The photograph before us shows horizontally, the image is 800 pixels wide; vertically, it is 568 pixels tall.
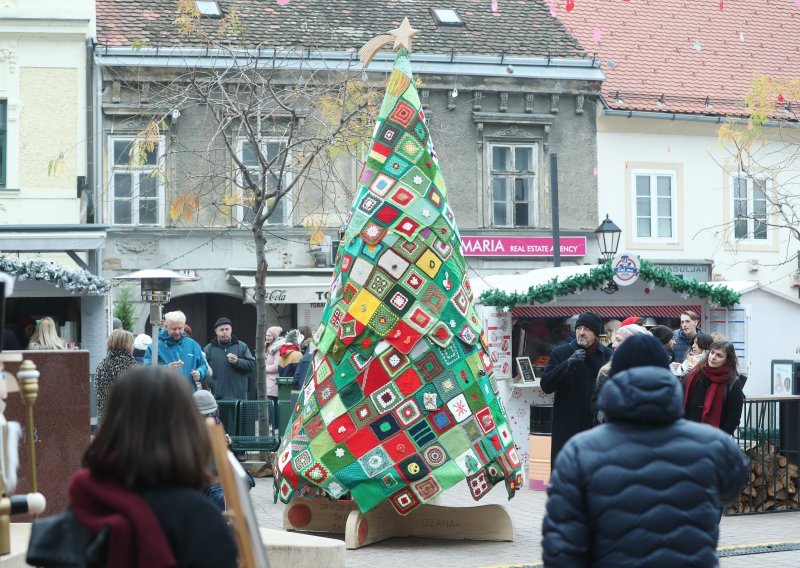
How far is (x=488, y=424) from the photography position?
9953 mm

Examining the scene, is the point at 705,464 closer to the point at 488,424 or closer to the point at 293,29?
the point at 488,424

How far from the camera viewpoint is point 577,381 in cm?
1051

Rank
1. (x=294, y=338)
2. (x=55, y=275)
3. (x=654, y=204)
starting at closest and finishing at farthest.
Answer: (x=55, y=275) → (x=294, y=338) → (x=654, y=204)

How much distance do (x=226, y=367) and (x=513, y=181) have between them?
13866 mm

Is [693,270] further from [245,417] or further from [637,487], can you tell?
[637,487]

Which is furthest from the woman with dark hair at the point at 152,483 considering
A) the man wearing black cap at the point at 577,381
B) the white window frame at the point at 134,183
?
the white window frame at the point at 134,183

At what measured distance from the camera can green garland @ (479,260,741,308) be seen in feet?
49.8

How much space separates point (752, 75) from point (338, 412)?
78.2 feet

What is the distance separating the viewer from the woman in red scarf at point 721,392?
1020cm

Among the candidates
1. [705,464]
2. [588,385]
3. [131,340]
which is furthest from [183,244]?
[705,464]

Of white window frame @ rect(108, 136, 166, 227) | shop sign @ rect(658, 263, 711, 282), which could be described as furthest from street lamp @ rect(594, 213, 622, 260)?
white window frame @ rect(108, 136, 166, 227)

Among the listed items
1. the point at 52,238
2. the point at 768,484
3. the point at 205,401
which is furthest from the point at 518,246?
the point at 205,401

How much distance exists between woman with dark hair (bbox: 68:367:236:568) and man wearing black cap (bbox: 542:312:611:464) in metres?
7.03

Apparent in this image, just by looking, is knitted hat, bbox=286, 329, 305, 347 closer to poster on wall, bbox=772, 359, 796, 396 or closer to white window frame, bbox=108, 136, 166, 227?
white window frame, bbox=108, 136, 166, 227
